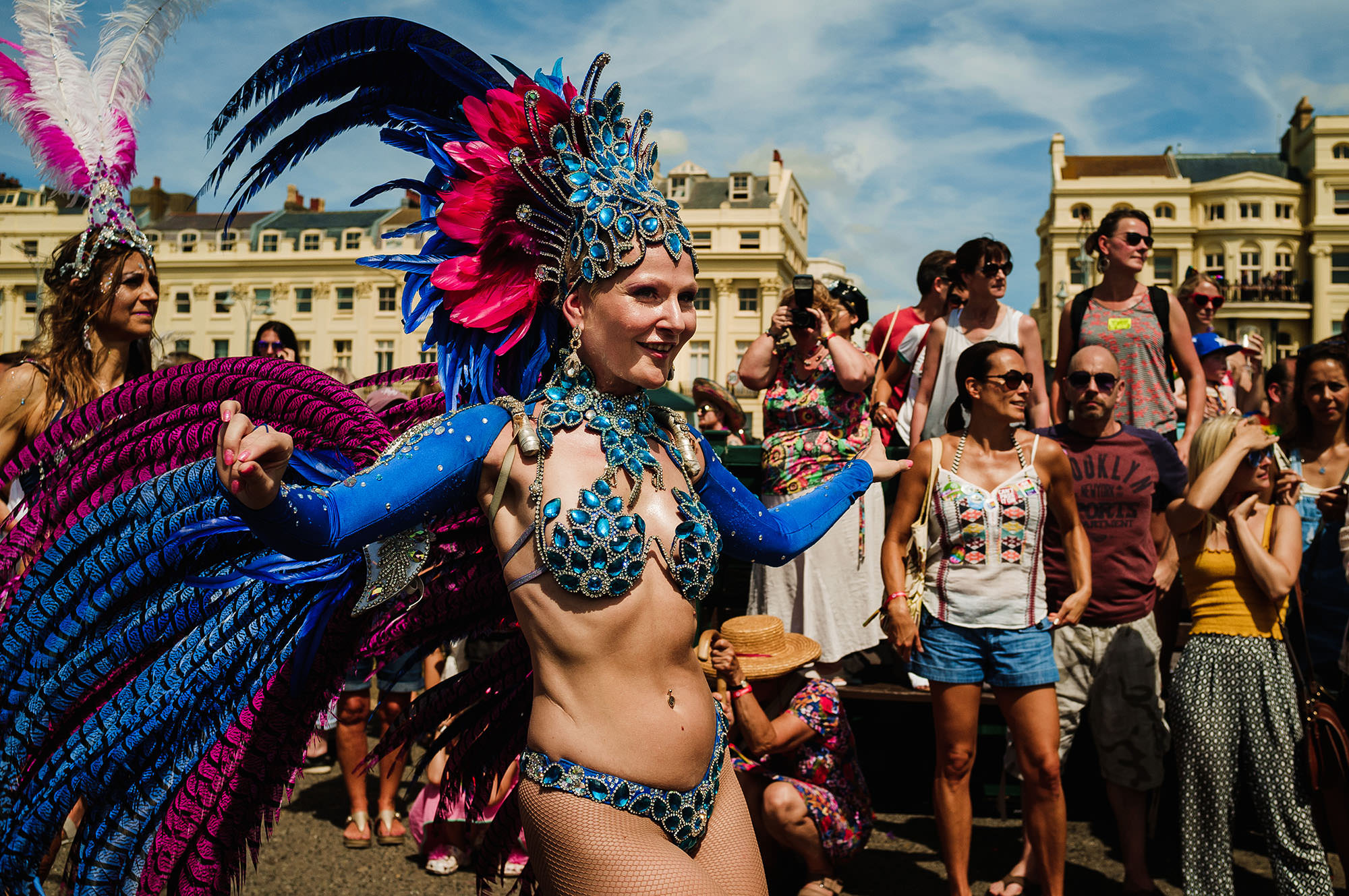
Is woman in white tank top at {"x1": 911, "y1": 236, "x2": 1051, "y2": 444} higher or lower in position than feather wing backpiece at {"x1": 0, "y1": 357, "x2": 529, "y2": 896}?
higher

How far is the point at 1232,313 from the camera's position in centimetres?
5106

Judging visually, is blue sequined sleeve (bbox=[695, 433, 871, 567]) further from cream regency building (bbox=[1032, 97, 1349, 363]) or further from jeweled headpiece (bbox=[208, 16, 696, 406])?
cream regency building (bbox=[1032, 97, 1349, 363])

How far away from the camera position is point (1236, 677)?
396 centimetres

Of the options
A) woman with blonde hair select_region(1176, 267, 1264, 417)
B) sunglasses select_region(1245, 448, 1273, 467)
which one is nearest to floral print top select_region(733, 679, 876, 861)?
sunglasses select_region(1245, 448, 1273, 467)

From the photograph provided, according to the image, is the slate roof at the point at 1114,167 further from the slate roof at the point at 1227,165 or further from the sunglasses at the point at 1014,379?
the sunglasses at the point at 1014,379

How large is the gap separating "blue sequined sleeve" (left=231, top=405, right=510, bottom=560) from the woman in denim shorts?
2305 mm

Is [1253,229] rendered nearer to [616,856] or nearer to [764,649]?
[764,649]

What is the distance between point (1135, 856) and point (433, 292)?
3718 millimetres

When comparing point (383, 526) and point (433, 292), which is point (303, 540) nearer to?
point (383, 526)

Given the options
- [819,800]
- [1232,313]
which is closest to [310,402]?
[819,800]

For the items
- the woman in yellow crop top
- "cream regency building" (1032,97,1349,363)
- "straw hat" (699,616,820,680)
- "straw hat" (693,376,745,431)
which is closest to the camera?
the woman in yellow crop top

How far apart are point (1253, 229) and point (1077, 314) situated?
56861 millimetres

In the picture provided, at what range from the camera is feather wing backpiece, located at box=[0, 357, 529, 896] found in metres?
2.39

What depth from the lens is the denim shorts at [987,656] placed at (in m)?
3.88
